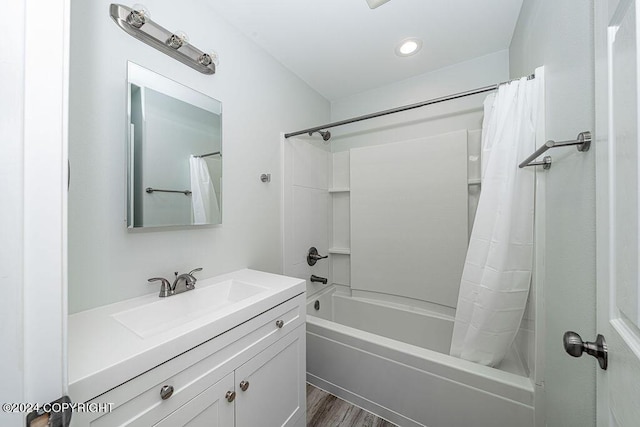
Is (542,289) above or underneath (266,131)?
underneath

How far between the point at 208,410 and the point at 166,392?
0.20m

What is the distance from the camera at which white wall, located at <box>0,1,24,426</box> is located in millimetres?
370

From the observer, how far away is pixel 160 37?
1.09 m

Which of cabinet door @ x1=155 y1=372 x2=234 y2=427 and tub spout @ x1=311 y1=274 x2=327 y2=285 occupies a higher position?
tub spout @ x1=311 y1=274 x2=327 y2=285

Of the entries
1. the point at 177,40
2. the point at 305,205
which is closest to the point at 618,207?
the point at 177,40

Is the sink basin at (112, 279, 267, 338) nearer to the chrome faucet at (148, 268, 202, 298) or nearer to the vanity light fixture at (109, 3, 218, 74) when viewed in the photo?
the chrome faucet at (148, 268, 202, 298)

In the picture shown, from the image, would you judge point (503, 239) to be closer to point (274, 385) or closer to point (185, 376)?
point (274, 385)

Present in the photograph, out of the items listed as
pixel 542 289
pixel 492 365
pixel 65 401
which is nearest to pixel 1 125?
pixel 65 401

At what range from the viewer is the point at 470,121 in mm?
1844

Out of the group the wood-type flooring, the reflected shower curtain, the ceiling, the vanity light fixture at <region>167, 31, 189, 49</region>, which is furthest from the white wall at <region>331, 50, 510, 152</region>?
the wood-type flooring

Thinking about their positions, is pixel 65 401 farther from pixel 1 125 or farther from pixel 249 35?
pixel 249 35

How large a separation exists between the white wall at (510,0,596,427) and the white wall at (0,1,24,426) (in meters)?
1.26

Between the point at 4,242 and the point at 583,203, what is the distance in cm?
133

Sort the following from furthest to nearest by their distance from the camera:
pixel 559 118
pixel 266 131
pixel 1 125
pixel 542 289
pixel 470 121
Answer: pixel 470 121 → pixel 266 131 → pixel 542 289 → pixel 559 118 → pixel 1 125
